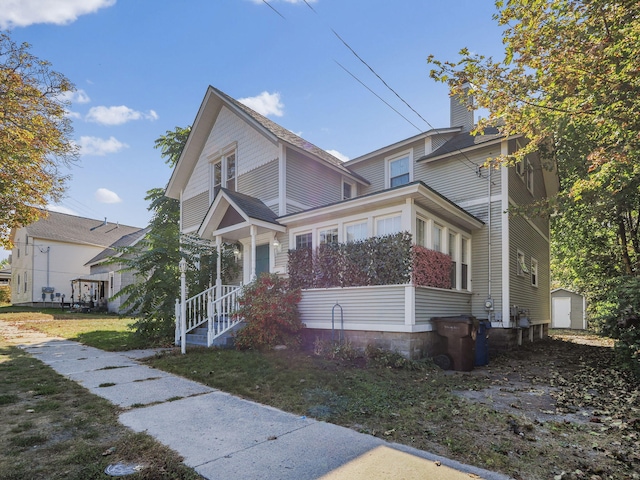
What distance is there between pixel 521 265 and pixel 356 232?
6492 mm

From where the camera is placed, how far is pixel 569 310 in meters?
24.7

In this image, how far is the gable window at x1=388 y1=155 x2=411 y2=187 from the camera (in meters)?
13.6

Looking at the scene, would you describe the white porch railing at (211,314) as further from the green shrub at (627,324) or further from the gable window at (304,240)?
the green shrub at (627,324)

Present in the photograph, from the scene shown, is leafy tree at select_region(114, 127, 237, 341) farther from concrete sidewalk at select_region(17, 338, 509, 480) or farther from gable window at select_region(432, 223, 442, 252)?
gable window at select_region(432, 223, 442, 252)

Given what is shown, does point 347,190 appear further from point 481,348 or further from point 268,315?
point 481,348

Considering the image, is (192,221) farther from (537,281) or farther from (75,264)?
(75,264)

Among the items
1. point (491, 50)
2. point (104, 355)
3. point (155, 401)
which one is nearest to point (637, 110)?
point (491, 50)

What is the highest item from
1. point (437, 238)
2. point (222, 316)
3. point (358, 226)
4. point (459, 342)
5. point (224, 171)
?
point (224, 171)

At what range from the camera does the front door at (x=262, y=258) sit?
11820 mm

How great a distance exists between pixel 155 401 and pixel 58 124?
40.5 ft

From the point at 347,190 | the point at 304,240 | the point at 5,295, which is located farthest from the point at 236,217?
the point at 5,295

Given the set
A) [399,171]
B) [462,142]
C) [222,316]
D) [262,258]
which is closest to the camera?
[222,316]

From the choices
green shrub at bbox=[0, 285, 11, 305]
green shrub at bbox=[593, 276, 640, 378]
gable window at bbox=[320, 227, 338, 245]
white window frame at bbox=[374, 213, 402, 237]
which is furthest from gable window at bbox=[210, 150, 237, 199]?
green shrub at bbox=[0, 285, 11, 305]

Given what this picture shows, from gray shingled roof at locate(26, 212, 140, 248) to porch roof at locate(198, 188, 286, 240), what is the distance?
2300 cm
